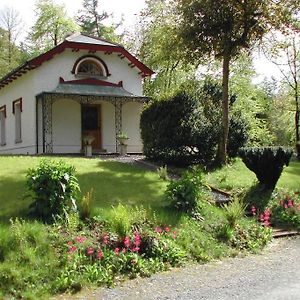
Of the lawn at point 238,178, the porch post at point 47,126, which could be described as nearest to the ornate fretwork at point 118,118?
the porch post at point 47,126

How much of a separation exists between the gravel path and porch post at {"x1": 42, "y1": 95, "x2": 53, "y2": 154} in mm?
14588

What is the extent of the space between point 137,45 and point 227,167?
23.9 m

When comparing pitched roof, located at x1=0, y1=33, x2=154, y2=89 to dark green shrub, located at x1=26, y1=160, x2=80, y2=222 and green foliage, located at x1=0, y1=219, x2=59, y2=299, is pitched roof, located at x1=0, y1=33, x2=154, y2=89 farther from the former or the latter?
green foliage, located at x1=0, y1=219, x2=59, y2=299

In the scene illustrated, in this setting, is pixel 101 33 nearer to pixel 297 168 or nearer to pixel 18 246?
pixel 297 168

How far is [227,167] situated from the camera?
54.0 ft

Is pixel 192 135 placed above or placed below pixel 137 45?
below

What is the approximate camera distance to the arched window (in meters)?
22.7

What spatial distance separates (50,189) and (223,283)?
3796mm

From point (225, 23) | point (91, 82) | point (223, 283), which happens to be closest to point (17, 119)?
point (91, 82)

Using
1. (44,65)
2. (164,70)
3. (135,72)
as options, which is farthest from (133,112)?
A: (164,70)

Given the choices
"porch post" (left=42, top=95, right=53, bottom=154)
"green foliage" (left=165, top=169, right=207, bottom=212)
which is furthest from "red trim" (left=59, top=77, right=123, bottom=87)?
"green foliage" (left=165, top=169, right=207, bottom=212)

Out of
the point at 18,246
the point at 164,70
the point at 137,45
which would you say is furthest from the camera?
the point at 137,45

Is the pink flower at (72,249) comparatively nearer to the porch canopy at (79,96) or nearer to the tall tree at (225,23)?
the tall tree at (225,23)

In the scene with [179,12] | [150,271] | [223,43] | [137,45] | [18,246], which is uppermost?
[137,45]
